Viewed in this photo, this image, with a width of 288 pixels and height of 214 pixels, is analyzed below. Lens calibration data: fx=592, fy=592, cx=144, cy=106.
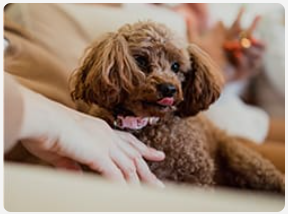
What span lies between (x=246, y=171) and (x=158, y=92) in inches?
6.9

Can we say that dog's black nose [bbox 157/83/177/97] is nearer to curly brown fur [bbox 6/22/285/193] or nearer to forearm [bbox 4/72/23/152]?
curly brown fur [bbox 6/22/285/193]

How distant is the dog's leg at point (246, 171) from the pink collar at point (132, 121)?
0.11 m

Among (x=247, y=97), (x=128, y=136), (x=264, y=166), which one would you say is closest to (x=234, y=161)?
(x=264, y=166)

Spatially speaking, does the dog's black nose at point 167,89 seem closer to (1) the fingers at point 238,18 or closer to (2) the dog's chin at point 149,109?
(2) the dog's chin at point 149,109

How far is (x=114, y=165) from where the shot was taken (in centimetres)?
61

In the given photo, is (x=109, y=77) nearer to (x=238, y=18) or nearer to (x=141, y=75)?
(x=141, y=75)

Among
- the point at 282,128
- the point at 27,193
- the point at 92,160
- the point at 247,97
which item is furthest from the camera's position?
the point at 247,97

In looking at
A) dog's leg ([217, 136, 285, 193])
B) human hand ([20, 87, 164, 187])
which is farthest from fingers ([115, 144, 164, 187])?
dog's leg ([217, 136, 285, 193])

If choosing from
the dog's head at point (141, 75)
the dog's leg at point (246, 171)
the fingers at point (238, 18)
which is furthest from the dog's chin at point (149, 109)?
the fingers at point (238, 18)

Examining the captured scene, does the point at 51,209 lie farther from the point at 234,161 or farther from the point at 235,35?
the point at 235,35

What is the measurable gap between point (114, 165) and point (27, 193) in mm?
140

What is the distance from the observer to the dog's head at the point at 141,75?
62cm

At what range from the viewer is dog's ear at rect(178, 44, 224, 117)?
65 centimetres

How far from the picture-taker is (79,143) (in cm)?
58
